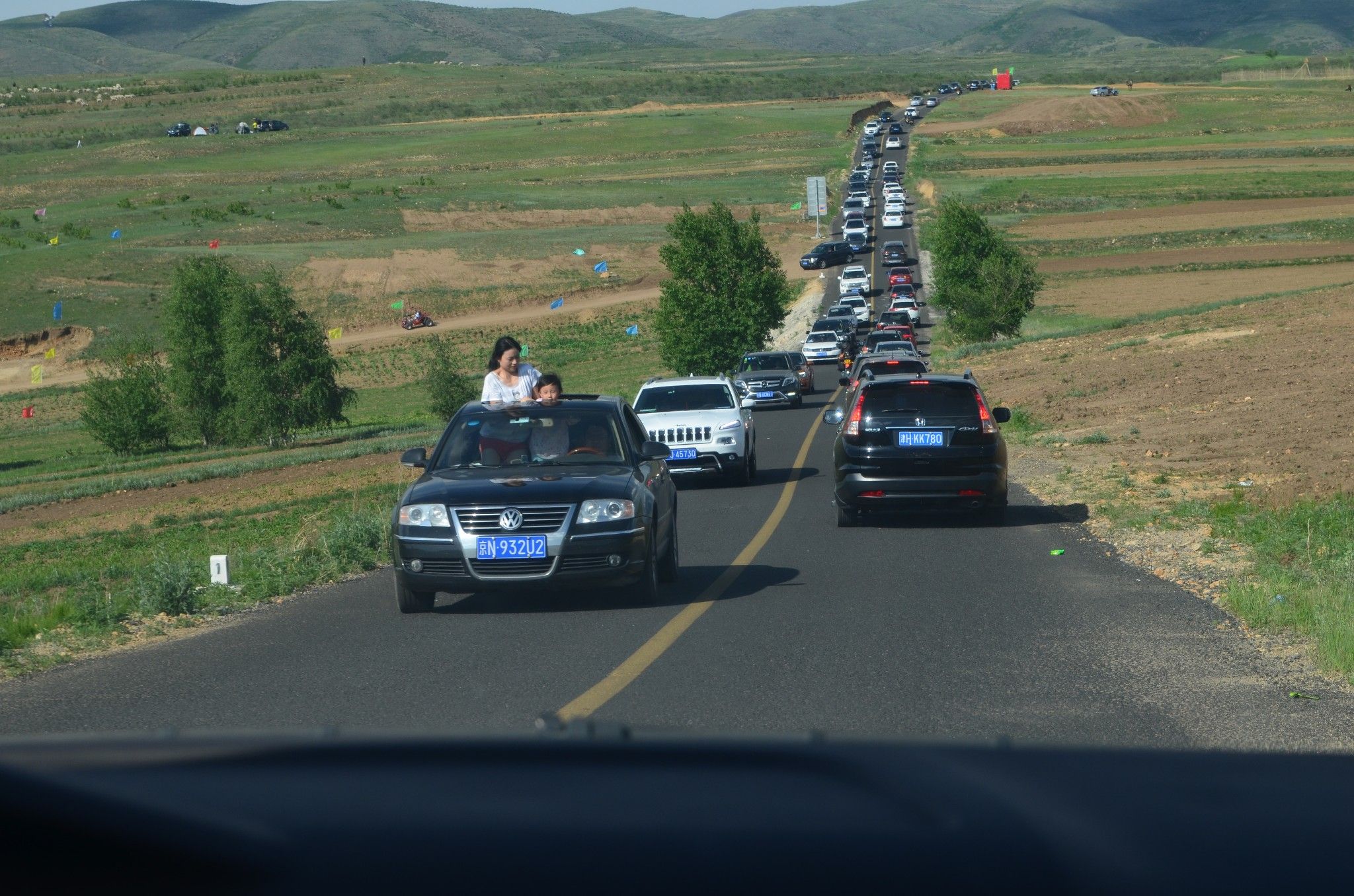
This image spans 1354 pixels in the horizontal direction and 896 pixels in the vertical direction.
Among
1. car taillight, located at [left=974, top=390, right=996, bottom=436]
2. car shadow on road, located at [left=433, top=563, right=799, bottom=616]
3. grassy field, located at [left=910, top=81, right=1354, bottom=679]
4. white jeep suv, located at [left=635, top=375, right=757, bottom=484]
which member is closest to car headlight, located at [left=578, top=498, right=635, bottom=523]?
car shadow on road, located at [left=433, top=563, right=799, bottom=616]

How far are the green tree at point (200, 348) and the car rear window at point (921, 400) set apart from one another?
55.8 meters

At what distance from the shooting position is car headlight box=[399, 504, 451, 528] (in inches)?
435

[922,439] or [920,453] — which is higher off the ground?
[922,439]

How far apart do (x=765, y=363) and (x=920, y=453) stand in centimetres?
2858

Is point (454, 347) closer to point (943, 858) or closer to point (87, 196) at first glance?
point (87, 196)

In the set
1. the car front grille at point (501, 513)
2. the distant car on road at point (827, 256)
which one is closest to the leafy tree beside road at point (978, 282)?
the distant car on road at point (827, 256)

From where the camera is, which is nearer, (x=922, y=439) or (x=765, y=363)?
(x=922, y=439)

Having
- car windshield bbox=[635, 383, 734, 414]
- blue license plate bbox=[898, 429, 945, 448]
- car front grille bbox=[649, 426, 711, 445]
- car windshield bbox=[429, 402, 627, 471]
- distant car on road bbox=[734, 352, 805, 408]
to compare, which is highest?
car windshield bbox=[429, 402, 627, 471]

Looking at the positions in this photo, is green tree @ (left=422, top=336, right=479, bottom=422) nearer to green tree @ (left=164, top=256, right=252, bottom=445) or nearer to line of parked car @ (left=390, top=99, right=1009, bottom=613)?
green tree @ (left=164, top=256, right=252, bottom=445)

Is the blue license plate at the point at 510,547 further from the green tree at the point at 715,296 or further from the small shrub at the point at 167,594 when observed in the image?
the green tree at the point at 715,296

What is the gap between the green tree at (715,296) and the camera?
67.0 m

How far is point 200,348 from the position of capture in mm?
69438

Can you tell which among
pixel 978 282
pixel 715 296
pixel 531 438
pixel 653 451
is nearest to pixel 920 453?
pixel 653 451

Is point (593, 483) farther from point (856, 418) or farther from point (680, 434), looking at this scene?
point (680, 434)
